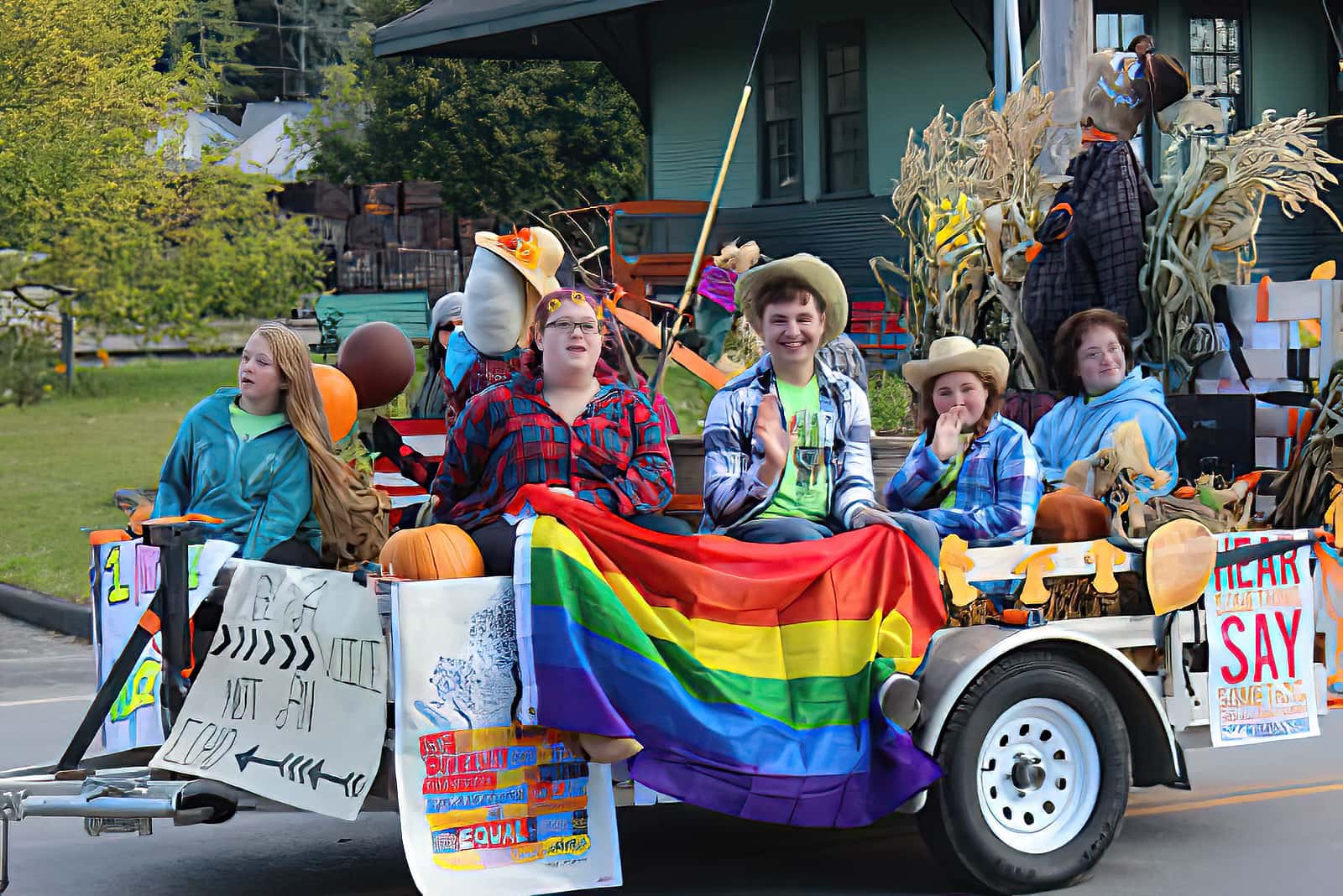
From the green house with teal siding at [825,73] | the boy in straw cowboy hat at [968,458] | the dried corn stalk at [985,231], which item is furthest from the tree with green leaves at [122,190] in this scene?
the boy in straw cowboy hat at [968,458]

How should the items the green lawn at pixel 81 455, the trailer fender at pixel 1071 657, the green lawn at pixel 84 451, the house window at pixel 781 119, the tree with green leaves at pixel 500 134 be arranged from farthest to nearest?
the tree with green leaves at pixel 500 134 → the house window at pixel 781 119 → the green lawn at pixel 81 455 → the green lawn at pixel 84 451 → the trailer fender at pixel 1071 657

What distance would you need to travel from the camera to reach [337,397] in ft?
23.8

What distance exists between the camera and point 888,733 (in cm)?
538

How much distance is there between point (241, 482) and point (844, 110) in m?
15.0

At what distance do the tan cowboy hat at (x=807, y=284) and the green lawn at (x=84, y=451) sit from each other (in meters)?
4.05

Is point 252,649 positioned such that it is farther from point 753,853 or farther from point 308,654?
point 753,853

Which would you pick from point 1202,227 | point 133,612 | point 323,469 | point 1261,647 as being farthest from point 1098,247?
point 133,612

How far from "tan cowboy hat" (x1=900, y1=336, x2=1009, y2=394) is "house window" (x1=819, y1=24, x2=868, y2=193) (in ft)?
45.0

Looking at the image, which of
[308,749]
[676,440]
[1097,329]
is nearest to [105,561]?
[308,749]

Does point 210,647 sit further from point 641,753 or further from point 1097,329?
point 1097,329

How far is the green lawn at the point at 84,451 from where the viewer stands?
13398mm

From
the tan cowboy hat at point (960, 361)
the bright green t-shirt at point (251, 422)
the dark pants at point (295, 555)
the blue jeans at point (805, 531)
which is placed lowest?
the dark pants at point (295, 555)

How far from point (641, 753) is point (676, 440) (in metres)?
2.06

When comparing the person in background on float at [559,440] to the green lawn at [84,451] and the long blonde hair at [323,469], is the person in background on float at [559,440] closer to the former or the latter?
the long blonde hair at [323,469]
